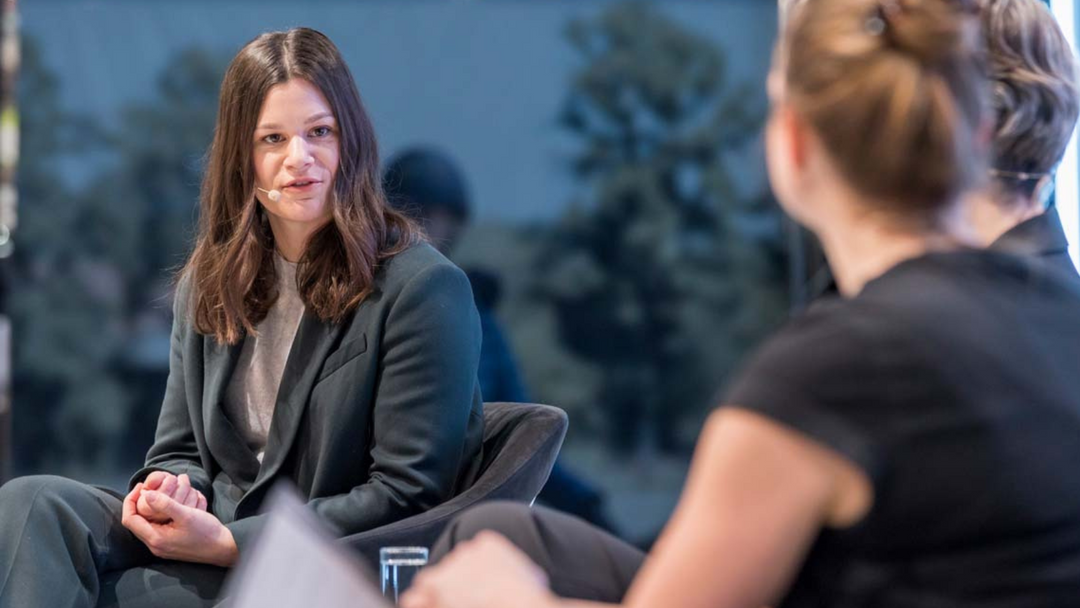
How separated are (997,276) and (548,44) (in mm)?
4535

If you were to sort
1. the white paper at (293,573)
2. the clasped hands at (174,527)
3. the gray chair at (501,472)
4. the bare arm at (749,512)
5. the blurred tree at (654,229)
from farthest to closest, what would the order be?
the blurred tree at (654,229)
the clasped hands at (174,527)
the gray chair at (501,472)
the white paper at (293,573)
the bare arm at (749,512)

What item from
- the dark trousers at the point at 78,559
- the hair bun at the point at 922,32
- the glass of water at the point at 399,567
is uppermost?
the hair bun at the point at 922,32

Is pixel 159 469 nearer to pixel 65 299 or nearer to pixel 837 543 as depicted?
pixel 837 543

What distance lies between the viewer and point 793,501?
3.92 feet

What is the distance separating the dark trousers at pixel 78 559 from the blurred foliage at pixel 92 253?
3398 millimetres

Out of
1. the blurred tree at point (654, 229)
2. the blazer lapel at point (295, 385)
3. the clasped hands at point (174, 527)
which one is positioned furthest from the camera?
the blurred tree at point (654, 229)

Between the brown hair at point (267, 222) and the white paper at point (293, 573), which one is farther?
the brown hair at point (267, 222)

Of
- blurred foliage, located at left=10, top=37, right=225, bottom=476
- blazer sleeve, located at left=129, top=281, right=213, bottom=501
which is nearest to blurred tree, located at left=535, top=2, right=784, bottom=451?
blurred foliage, located at left=10, top=37, right=225, bottom=476

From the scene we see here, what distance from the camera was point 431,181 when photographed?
5.31 m

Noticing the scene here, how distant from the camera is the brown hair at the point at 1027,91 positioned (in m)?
1.96

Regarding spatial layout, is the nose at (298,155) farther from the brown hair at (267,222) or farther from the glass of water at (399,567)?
the glass of water at (399,567)

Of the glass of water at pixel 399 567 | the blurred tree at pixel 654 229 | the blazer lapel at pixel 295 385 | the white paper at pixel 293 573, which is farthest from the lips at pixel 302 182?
the blurred tree at pixel 654 229

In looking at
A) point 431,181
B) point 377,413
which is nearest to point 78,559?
point 377,413

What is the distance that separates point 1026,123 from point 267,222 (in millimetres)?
1427
